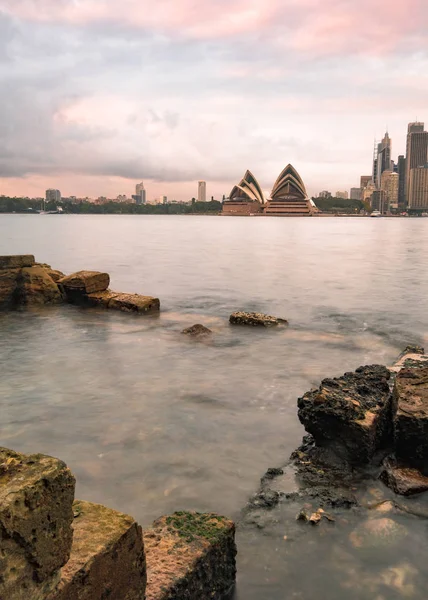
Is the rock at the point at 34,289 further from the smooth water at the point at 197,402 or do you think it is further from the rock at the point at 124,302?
the rock at the point at 124,302

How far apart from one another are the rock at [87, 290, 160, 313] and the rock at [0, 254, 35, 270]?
160 cm

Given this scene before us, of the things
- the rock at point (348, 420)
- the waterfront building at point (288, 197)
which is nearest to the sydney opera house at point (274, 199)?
the waterfront building at point (288, 197)

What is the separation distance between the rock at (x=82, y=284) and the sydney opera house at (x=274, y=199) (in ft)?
318

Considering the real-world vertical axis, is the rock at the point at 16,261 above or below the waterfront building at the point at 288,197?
below

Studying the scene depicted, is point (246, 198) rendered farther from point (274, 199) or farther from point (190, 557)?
point (190, 557)

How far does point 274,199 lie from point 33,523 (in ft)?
→ 387

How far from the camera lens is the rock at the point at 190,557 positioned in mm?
2295

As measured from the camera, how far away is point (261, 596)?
277cm

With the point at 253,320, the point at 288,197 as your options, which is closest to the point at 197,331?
the point at 253,320

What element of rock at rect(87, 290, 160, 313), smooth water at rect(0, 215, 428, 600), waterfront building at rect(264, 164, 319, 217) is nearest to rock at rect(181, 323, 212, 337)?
smooth water at rect(0, 215, 428, 600)

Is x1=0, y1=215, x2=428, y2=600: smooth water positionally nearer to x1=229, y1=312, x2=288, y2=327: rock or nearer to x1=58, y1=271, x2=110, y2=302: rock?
x1=229, y1=312, x2=288, y2=327: rock

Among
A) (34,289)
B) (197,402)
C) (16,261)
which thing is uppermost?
(16,261)

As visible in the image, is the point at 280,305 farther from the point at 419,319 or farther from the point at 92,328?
the point at 92,328

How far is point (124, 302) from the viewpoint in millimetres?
10883
